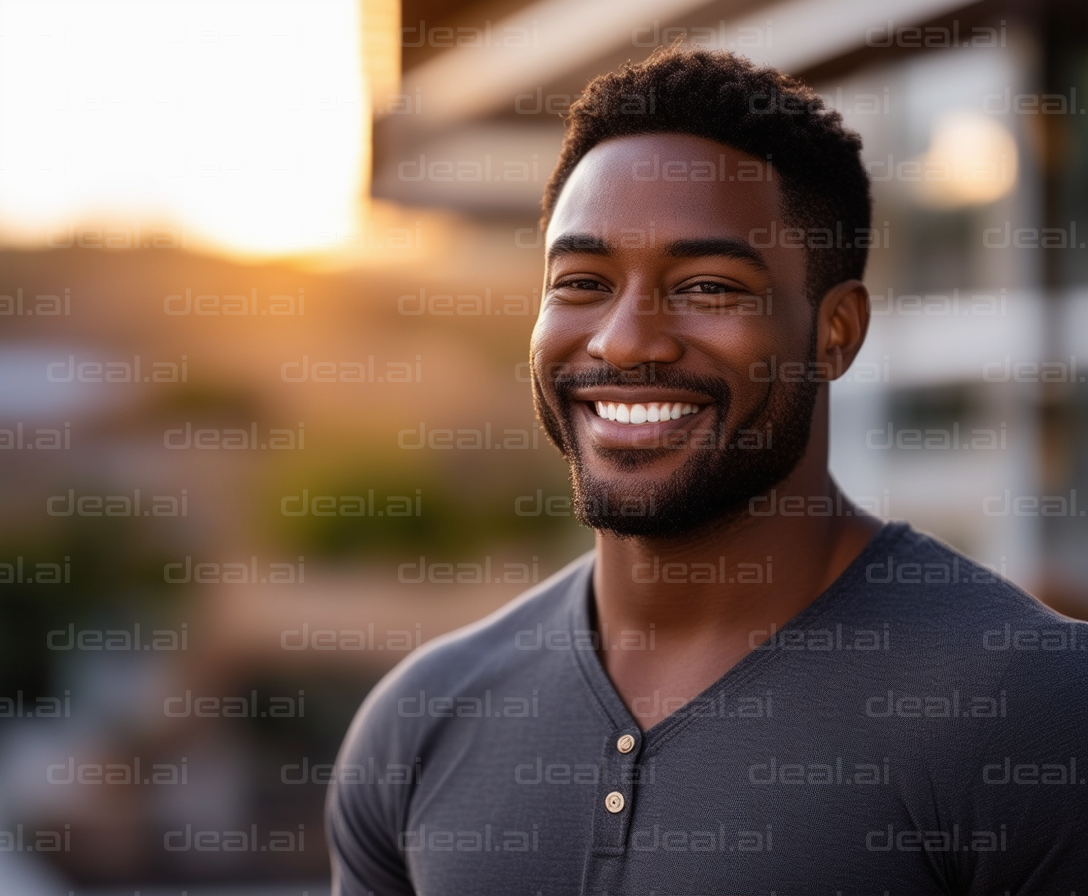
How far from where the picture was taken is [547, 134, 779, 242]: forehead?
1515 millimetres

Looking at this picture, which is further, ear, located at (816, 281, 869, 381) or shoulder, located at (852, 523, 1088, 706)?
ear, located at (816, 281, 869, 381)

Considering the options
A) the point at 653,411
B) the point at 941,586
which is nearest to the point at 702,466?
the point at 653,411

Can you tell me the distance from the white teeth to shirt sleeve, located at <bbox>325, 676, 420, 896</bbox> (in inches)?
22.9

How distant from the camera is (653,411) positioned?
150 centimetres

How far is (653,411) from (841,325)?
12.9 inches

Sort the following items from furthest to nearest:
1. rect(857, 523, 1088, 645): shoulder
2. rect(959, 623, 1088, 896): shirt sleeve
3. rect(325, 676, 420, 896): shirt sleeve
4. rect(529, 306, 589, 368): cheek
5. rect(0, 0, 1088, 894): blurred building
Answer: rect(0, 0, 1088, 894): blurred building → rect(325, 676, 420, 896): shirt sleeve → rect(529, 306, 589, 368): cheek → rect(857, 523, 1088, 645): shoulder → rect(959, 623, 1088, 896): shirt sleeve

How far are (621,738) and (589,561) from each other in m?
0.37

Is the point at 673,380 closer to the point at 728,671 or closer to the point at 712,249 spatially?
the point at 712,249

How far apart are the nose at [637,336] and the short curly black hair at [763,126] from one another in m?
0.22

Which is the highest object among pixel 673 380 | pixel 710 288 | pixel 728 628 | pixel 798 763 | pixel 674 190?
pixel 674 190

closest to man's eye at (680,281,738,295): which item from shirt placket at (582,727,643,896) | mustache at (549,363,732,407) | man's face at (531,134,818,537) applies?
man's face at (531,134,818,537)

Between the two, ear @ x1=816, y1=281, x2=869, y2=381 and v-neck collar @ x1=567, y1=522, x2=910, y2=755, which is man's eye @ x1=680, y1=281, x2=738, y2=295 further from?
v-neck collar @ x1=567, y1=522, x2=910, y2=755

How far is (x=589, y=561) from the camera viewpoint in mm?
1830

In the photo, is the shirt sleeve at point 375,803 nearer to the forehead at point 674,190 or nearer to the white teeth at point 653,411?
the white teeth at point 653,411
